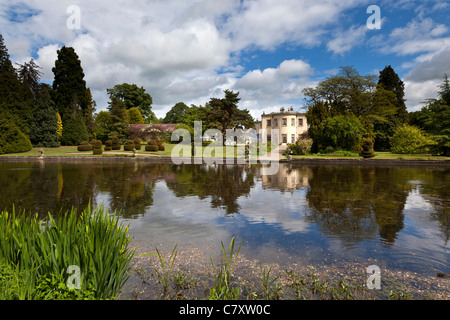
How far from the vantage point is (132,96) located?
6494 cm

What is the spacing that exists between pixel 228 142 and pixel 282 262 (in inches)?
1672

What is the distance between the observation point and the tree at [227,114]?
4203cm

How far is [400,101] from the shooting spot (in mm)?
41656

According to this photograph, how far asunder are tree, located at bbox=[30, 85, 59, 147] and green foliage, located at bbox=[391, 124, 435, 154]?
4887 cm

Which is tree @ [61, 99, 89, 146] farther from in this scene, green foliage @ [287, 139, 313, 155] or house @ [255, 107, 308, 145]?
house @ [255, 107, 308, 145]

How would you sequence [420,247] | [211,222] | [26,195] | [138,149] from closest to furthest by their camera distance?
1. [420,247]
2. [211,222]
3. [26,195]
4. [138,149]

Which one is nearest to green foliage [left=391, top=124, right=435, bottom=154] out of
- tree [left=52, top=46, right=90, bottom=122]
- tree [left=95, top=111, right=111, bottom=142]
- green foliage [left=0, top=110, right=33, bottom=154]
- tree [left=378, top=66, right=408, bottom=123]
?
tree [left=378, top=66, right=408, bottom=123]

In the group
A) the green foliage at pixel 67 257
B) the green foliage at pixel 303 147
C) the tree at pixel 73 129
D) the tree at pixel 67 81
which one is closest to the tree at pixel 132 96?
the tree at pixel 67 81

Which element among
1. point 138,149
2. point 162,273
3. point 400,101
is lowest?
point 162,273

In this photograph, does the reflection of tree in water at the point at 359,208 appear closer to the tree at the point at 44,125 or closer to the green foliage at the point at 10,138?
the green foliage at the point at 10,138

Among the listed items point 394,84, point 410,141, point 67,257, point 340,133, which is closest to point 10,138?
point 67,257

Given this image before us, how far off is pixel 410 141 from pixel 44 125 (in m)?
50.8
